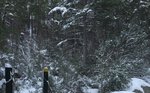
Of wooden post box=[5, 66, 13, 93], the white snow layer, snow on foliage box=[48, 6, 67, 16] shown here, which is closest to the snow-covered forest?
snow on foliage box=[48, 6, 67, 16]

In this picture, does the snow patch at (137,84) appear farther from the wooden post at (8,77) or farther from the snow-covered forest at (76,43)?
the wooden post at (8,77)

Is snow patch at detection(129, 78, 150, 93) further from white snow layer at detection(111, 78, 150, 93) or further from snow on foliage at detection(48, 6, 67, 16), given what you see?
snow on foliage at detection(48, 6, 67, 16)

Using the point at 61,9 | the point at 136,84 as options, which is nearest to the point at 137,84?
the point at 136,84

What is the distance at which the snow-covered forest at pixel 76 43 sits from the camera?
11039mm

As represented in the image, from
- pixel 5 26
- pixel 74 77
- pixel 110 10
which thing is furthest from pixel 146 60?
pixel 5 26

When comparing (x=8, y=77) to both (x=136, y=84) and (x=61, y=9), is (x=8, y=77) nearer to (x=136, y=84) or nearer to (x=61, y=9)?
(x=136, y=84)

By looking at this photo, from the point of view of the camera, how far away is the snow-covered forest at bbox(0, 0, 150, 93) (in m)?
11.0

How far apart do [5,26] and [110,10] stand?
3.94 meters

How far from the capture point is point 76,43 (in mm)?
15562

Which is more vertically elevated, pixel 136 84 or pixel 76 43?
pixel 76 43

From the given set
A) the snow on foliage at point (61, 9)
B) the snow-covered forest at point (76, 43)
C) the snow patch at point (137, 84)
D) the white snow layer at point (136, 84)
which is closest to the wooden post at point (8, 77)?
the snow-covered forest at point (76, 43)

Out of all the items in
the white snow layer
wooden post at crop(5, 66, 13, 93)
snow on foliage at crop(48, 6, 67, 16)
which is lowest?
the white snow layer

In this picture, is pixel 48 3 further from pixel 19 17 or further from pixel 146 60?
pixel 146 60

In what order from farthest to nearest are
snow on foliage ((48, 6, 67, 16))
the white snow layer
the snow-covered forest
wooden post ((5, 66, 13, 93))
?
snow on foliage ((48, 6, 67, 16))
the snow-covered forest
the white snow layer
wooden post ((5, 66, 13, 93))
